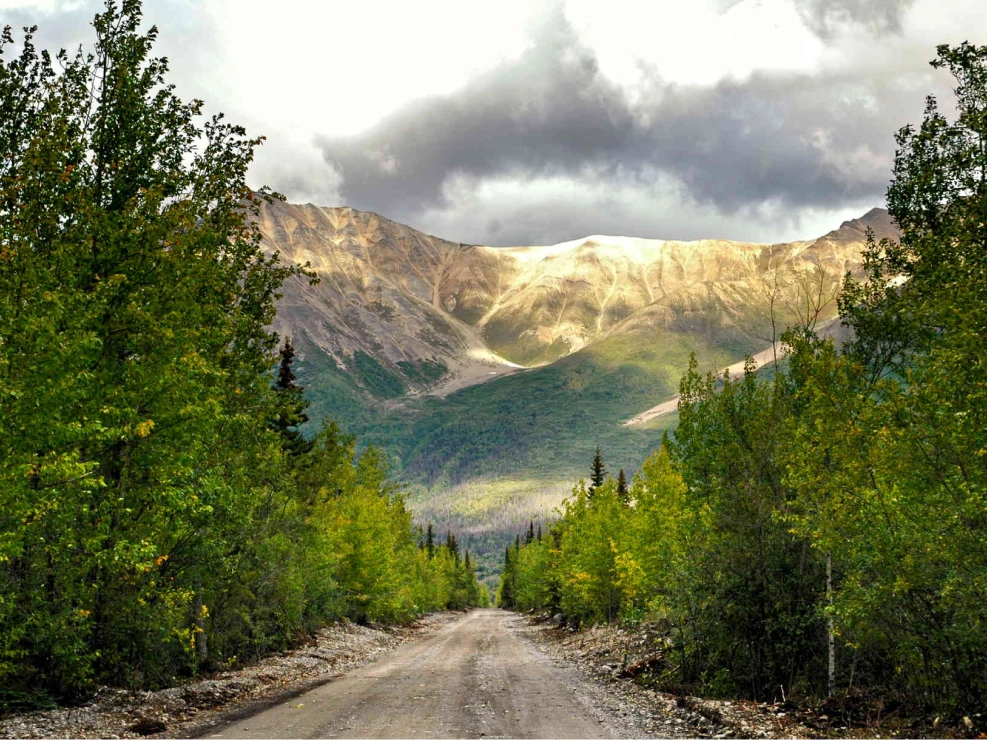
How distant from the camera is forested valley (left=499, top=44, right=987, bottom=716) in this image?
12.8 m

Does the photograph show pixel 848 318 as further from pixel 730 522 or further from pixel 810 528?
pixel 810 528

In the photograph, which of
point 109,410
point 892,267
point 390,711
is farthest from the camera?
point 892,267

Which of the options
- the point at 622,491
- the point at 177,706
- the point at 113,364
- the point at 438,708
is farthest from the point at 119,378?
the point at 622,491

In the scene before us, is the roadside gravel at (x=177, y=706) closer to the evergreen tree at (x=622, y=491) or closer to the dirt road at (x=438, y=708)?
the dirt road at (x=438, y=708)

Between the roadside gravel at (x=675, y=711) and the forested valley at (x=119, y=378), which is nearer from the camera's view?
the forested valley at (x=119, y=378)

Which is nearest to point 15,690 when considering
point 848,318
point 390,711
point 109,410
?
point 109,410

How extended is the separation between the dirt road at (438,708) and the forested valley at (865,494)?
4722mm

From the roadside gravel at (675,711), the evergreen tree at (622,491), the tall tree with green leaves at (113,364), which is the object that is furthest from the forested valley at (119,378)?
the evergreen tree at (622,491)

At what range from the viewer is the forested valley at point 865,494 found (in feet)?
42.1

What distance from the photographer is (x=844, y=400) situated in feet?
51.6

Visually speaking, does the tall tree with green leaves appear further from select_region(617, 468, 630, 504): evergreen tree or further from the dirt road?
select_region(617, 468, 630, 504): evergreen tree

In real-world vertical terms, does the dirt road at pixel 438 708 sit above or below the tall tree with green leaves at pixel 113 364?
below

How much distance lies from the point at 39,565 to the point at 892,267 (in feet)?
87.4

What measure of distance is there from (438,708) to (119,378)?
1243 centimetres
